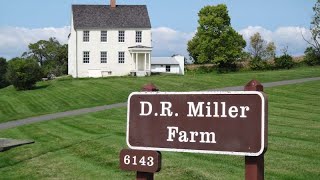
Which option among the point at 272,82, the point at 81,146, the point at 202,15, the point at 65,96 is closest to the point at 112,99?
the point at 65,96

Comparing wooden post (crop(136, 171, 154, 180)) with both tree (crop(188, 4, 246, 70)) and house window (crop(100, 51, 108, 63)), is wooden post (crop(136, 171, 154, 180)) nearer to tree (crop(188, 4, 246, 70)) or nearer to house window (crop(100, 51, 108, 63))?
house window (crop(100, 51, 108, 63))

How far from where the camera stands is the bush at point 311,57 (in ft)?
172

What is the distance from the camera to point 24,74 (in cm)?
4216

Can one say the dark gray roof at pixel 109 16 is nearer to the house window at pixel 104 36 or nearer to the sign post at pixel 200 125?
the house window at pixel 104 36

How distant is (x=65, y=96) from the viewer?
3347 centimetres

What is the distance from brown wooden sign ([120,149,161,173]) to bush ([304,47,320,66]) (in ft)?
166

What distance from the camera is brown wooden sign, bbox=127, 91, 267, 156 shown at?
4.25 m

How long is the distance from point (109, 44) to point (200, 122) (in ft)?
166

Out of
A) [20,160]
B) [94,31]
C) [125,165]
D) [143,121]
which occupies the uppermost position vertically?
[94,31]

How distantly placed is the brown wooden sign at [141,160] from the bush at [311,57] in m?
50.6

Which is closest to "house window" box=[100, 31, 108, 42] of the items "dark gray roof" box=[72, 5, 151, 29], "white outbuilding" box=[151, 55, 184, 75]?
"dark gray roof" box=[72, 5, 151, 29]

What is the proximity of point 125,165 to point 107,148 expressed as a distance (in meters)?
6.41

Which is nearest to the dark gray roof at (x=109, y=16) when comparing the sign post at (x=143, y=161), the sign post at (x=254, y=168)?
the sign post at (x=143, y=161)

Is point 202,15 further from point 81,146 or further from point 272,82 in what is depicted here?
point 81,146
